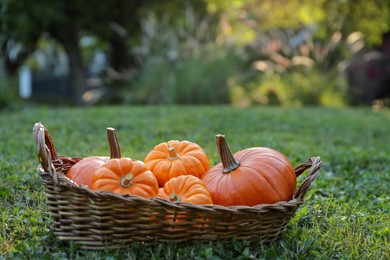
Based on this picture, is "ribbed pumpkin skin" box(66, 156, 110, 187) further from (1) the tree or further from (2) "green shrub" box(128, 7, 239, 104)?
(1) the tree

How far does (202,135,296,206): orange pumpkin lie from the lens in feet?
9.79

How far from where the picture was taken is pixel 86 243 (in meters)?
2.72

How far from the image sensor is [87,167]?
3072 millimetres

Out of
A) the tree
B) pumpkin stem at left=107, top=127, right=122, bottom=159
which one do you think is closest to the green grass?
pumpkin stem at left=107, top=127, right=122, bottom=159

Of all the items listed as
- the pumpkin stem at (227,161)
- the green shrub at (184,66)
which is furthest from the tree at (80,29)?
the pumpkin stem at (227,161)

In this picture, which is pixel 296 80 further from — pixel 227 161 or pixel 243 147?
pixel 227 161

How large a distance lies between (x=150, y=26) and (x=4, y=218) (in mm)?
12584

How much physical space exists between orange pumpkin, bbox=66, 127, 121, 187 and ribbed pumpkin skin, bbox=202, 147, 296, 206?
497mm

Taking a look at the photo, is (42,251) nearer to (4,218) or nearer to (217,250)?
(4,218)

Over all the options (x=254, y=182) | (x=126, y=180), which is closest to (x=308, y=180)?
(x=254, y=182)

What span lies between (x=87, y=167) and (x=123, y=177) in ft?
0.97

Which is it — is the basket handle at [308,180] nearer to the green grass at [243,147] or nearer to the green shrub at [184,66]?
the green grass at [243,147]

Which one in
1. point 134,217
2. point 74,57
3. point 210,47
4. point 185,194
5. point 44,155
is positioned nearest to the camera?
point 134,217

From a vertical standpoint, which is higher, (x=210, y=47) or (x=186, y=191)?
(x=210, y=47)
